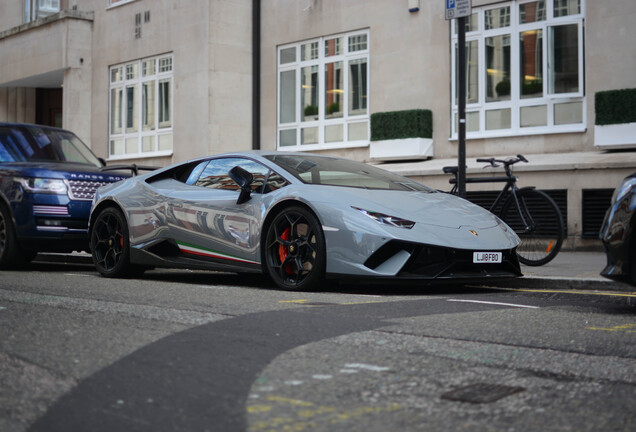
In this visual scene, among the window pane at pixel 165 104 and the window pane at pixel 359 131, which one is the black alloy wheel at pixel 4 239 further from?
the window pane at pixel 165 104

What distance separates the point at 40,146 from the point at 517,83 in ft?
29.1

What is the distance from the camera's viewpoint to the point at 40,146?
1157 cm

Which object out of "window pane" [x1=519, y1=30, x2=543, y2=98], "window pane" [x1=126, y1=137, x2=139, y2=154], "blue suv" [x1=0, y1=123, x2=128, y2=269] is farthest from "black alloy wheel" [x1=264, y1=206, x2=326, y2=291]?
"window pane" [x1=126, y1=137, x2=139, y2=154]

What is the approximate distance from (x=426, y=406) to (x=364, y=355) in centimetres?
95

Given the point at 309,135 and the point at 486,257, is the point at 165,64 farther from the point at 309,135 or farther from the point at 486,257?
the point at 486,257

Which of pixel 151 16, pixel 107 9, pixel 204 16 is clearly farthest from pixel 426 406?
pixel 107 9

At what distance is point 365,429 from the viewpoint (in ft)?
9.84

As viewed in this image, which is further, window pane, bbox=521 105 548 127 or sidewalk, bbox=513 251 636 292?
window pane, bbox=521 105 548 127

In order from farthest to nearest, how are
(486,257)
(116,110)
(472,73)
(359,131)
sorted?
(116,110), (359,131), (472,73), (486,257)

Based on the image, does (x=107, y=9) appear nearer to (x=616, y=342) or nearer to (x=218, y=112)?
(x=218, y=112)

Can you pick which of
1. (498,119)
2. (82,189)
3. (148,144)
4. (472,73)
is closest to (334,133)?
(472,73)

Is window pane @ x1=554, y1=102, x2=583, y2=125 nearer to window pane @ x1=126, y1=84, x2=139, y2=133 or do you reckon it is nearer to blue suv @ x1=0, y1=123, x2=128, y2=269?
blue suv @ x1=0, y1=123, x2=128, y2=269

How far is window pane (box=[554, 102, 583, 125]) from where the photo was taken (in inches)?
599

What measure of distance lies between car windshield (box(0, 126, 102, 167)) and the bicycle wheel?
5.71 metres
